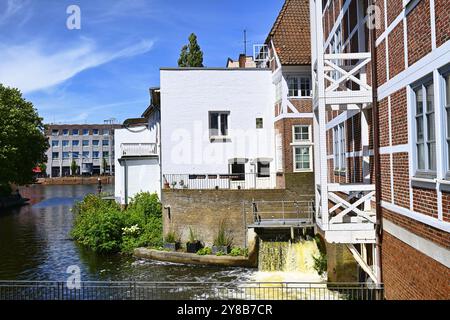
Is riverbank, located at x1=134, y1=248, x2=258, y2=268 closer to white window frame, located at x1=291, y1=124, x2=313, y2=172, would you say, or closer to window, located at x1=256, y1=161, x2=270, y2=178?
white window frame, located at x1=291, y1=124, x2=313, y2=172

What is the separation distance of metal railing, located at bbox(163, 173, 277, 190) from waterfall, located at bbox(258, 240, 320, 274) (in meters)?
5.60

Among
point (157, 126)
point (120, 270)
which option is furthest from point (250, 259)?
point (157, 126)

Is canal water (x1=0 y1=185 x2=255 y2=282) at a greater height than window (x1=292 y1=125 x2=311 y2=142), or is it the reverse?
window (x1=292 y1=125 x2=311 y2=142)

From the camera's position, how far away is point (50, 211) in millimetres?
43094

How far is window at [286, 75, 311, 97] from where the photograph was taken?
945 inches

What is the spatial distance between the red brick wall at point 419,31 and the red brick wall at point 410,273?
332 cm

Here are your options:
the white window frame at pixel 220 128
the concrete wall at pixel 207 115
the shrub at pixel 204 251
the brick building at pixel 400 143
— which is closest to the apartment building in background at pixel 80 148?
the concrete wall at pixel 207 115

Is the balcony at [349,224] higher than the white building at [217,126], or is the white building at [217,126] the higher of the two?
the white building at [217,126]

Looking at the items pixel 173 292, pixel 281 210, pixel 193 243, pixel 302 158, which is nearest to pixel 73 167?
pixel 193 243

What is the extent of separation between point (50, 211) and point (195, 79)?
24.3 metres

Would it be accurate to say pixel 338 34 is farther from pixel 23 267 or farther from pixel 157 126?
pixel 157 126

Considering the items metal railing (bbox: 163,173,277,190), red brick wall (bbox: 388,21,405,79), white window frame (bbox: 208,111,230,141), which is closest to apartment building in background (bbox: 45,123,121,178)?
white window frame (bbox: 208,111,230,141)

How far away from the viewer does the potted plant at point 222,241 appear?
21.7 metres

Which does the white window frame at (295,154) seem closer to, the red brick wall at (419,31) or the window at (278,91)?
the window at (278,91)
